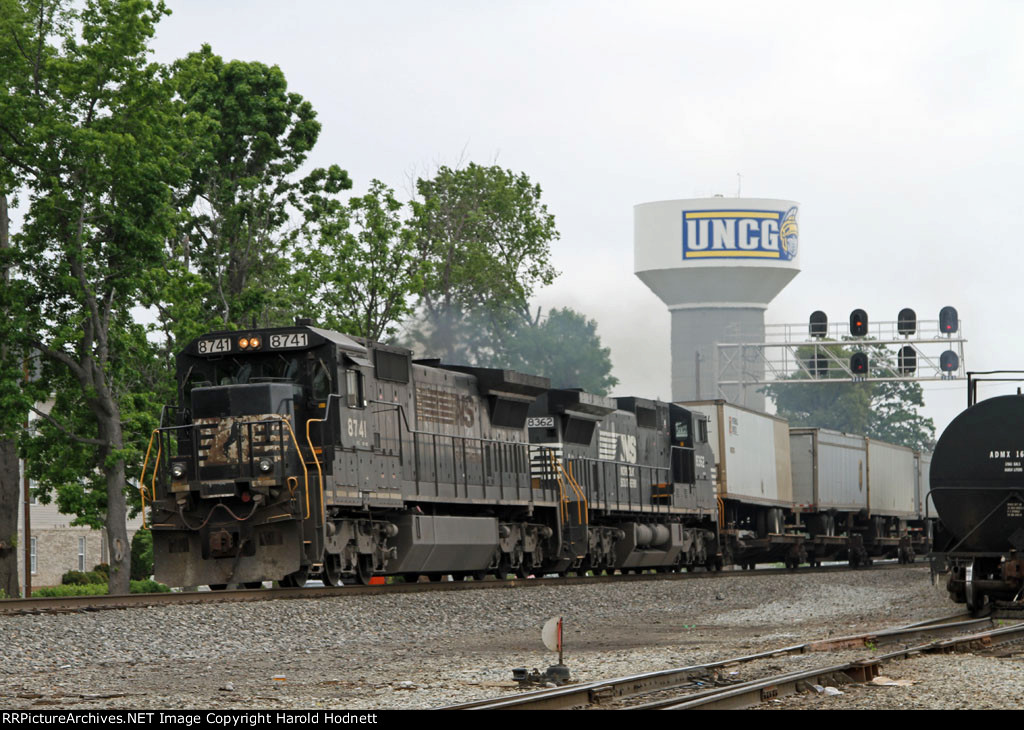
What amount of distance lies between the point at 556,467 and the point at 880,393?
308 feet

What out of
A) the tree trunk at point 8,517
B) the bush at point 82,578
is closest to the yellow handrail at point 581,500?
the tree trunk at point 8,517

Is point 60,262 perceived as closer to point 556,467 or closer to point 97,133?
point 97,133

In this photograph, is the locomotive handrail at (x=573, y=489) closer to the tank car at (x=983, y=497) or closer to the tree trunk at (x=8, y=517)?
the tank car at (x=983, y=497)

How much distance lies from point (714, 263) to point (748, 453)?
5604 cm

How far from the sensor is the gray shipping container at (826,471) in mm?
38438

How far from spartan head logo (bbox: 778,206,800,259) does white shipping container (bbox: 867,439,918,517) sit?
44686 millimetres

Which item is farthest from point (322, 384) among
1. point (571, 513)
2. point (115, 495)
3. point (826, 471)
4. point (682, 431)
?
→ point (826, 471)

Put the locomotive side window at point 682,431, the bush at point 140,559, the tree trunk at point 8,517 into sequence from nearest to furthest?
1. the tree trunk at point 8,517
2. the locomotive side window at point 682,431
3. the bush at point 140,559

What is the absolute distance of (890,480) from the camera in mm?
44188

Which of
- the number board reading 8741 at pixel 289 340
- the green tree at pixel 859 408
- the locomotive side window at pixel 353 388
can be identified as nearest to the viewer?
the number board reading 8741 at pixel 289 340

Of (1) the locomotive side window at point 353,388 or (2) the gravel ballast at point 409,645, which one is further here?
(1) the locomotive side window at point 353,388

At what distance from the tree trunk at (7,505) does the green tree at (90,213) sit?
173 centimetres

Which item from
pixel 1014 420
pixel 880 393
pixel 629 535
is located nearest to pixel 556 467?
pixel 629 535

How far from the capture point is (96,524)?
29359 mm
